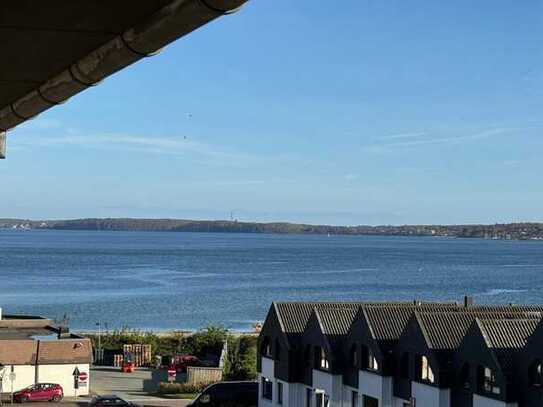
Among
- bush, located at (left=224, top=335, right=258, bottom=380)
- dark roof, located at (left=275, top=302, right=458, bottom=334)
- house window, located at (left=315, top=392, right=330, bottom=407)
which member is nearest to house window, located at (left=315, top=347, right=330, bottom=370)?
house window, located at (left=315, top=392, right=330, bottom=407)

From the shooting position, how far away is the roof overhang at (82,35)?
4734mm

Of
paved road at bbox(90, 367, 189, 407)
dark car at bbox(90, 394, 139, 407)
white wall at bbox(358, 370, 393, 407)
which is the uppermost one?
white wall at bbox(358, 370, 393, 407)

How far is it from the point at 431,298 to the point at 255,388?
8748 cm

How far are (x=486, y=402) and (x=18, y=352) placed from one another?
27.9m

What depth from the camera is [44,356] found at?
46375 mm

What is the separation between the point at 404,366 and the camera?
3056cm

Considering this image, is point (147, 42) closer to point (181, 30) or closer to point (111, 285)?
point (181, 30)

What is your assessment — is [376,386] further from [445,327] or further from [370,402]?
[445,327]

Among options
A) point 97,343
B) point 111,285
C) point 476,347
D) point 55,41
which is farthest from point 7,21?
point 111,285

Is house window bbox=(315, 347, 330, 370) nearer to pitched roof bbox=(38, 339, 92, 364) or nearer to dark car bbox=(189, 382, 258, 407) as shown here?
dark car bbox=(189, 382, 258, 407)

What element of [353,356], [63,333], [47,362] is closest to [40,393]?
[47,362]

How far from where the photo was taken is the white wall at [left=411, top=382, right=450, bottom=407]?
28.0 m

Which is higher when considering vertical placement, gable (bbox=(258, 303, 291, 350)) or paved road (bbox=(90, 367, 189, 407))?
gable (bbox=(258, 303, 291, 350))

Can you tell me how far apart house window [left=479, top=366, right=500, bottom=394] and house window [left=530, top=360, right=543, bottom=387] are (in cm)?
112
